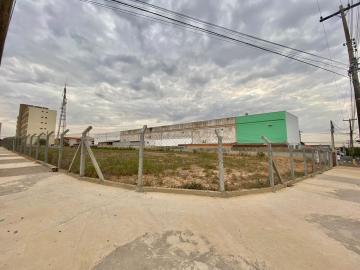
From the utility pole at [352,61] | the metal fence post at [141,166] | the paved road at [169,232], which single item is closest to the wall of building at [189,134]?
the utility pole at [352,61]

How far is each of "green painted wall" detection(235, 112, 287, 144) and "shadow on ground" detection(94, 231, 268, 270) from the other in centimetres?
3349

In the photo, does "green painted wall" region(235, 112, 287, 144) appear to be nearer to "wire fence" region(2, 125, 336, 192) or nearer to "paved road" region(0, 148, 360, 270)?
"wire fence" region(2, 125, 336, 192)

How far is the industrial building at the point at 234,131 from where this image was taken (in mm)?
33028

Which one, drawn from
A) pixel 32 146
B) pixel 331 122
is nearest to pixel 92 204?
pixel 32 146

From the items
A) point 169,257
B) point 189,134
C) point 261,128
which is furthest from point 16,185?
point 189,134

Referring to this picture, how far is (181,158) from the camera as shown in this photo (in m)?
15.9

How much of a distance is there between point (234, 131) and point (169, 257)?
38152 mm

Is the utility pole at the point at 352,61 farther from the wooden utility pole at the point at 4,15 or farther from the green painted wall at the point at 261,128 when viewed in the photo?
the green painted wall at the point at 261,128

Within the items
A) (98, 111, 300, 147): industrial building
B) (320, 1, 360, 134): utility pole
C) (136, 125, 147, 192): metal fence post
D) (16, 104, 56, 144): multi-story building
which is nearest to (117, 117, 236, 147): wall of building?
(98, 111, 300, 147): industrial building

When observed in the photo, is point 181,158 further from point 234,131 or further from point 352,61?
point 234,131

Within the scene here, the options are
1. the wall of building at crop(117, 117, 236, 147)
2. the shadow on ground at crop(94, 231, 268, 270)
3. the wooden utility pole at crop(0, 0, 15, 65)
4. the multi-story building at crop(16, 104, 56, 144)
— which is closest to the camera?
the shadow on ground at crop(94, 231, 268, 270)

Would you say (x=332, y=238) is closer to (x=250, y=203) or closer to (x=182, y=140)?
(x=250, y=203)

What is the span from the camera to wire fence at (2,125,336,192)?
20.7ft

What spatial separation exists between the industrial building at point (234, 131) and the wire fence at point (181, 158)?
0.27m
